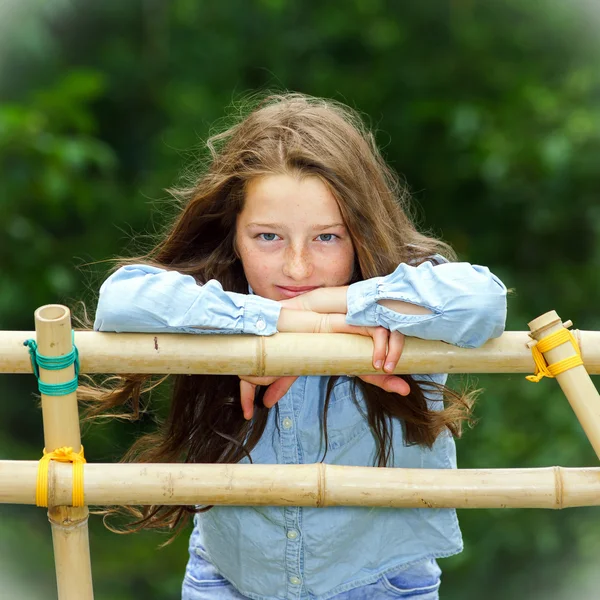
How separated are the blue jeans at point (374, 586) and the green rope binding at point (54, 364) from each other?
534mm

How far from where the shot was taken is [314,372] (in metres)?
1.24

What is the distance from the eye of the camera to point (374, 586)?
1.58 meters

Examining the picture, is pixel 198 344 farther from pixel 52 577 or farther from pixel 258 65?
pixel 258 65

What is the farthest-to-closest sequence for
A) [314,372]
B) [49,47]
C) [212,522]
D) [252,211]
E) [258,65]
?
[258,65] < [49,47] < [212,522] < [252,211] < [314,372]

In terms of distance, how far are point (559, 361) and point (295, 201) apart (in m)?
0.43

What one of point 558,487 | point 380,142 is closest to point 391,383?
point 558,487

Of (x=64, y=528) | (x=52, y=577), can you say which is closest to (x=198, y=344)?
(x=64, y=528)

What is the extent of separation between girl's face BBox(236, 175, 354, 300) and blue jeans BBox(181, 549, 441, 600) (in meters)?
0.47

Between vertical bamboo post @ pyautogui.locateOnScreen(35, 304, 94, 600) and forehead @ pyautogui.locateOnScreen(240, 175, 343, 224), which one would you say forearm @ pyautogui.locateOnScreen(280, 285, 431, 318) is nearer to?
forehead @ pyautogui.locateOnScreen(240, 175, 343, 224)

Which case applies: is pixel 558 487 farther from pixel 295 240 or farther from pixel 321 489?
pixel 295 240

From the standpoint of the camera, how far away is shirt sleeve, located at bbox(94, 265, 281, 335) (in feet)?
4.10

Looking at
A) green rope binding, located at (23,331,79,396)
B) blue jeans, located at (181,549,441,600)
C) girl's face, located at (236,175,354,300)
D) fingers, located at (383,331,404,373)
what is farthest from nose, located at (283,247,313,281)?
blue jeans, located at (181,549,441,600)

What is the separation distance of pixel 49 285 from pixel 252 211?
1.71m

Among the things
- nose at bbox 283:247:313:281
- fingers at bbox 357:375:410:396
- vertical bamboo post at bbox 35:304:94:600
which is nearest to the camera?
vertical bamboo post at bbox 35:304:94:600
